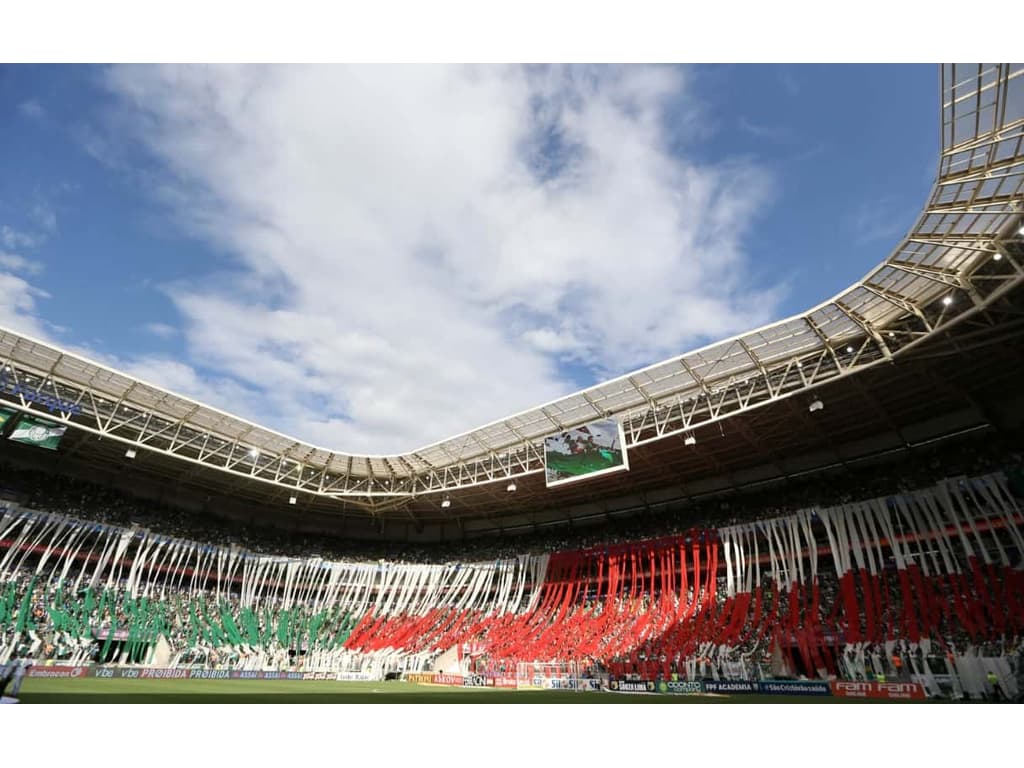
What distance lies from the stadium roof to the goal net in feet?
37.6

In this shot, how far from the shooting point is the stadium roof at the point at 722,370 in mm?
16781

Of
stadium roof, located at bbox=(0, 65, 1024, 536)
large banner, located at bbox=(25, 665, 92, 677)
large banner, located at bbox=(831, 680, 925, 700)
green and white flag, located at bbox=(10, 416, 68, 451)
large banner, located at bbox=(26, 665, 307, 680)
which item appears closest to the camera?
stadium roof, located at bbox=(0, 65, 1024, 536)

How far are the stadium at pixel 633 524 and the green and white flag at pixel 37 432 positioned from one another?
0.42 ft

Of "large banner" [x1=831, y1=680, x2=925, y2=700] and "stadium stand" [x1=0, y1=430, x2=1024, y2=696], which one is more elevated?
"stadium stand" [x1=0, y1=430, x2=1024, y2=696]

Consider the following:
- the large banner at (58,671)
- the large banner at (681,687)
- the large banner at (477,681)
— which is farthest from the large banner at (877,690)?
the large banner at (58,671)

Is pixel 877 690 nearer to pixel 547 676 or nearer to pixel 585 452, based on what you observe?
pixel 547 676

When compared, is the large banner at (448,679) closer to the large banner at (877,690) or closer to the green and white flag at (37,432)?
the large banner at (877,690)

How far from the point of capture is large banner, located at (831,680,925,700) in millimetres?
19422

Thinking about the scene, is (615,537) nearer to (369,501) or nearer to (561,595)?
(561,595)

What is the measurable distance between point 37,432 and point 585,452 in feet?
102

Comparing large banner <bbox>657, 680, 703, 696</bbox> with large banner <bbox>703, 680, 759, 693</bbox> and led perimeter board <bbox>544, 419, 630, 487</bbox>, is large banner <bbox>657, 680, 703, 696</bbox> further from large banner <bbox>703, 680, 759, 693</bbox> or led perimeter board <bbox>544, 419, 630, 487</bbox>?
led perimeter board <bbox>544, 419, 630, 487</bbox>

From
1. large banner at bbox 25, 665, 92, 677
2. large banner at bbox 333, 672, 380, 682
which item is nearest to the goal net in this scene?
large banner at bbox 333, 672, 380, 682

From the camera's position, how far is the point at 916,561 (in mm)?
27062

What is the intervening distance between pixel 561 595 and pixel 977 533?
25.3m
